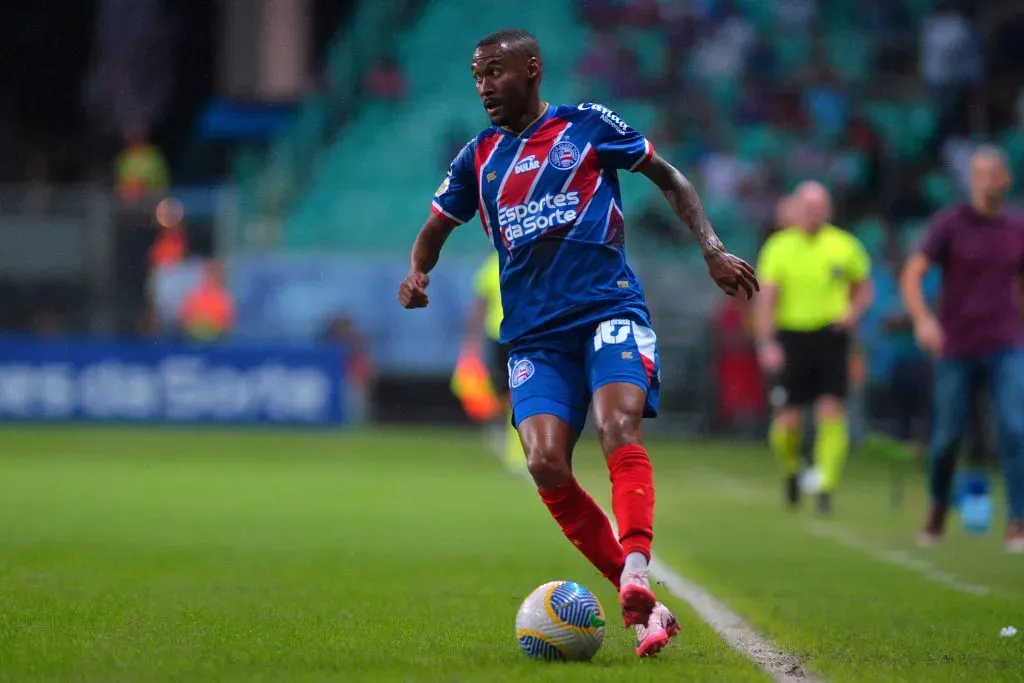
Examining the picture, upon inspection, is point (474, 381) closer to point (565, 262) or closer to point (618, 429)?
point (565, 262)

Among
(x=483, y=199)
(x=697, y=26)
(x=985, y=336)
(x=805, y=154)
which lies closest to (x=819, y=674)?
(x=483, y=199)

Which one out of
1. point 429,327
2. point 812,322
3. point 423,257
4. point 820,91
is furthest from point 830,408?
point 820,91

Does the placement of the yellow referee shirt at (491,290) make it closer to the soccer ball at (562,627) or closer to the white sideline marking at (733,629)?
the white sideline marking at (733,629)

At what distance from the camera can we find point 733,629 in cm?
632

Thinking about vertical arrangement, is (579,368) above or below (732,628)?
above

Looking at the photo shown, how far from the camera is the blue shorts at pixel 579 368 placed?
5.88m

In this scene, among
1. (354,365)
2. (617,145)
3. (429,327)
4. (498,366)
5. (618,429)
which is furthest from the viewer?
(429,327)

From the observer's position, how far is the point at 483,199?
6.20 metres

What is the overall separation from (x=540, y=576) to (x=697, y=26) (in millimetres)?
21408

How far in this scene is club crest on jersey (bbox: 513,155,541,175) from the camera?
19.8 ft

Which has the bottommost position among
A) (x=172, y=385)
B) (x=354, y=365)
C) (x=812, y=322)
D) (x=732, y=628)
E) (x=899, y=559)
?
(x=172, y=385)

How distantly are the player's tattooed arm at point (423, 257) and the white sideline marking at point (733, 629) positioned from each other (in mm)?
1748

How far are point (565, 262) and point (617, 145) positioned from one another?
481 millimetres

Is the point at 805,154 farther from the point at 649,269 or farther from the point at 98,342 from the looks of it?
the point at 98,342
